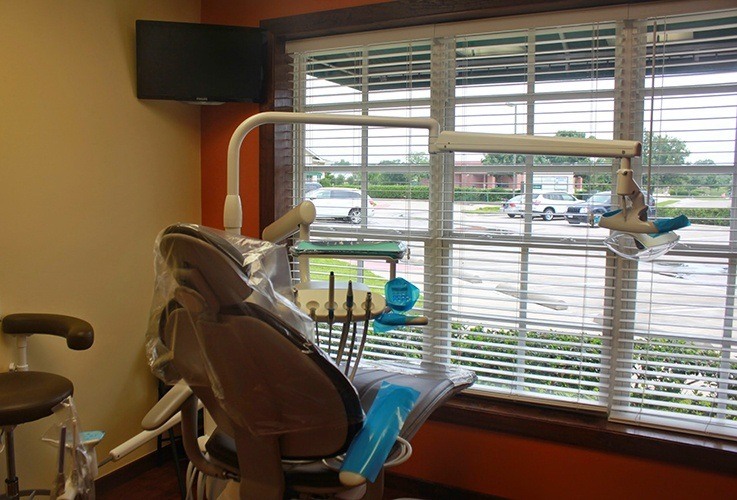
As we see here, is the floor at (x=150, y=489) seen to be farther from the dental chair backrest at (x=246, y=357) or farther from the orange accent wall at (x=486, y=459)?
the dental chair backrest at (x=246, y=357)

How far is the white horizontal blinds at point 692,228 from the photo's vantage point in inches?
79.4

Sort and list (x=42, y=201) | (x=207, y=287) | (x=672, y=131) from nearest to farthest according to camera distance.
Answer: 1. (x=207, y=287)
2. (x=672, y=131)
3. (x=42, y=201)

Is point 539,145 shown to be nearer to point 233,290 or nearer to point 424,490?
point 233,290

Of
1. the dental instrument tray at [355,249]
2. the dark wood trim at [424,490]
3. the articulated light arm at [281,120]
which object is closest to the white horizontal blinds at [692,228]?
the dark wood trim at [424,490]

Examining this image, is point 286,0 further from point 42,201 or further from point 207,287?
point 207,287

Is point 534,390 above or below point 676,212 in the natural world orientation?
below

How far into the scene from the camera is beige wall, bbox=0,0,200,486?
7.00ft

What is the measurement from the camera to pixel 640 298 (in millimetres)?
2170

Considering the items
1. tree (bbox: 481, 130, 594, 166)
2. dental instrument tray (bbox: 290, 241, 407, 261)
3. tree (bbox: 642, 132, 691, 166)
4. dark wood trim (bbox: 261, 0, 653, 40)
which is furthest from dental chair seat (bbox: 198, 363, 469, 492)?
dark wood trim (bbox: 261, 0, 653, 40)

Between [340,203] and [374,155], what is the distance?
28 cm

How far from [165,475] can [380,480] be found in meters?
1.75

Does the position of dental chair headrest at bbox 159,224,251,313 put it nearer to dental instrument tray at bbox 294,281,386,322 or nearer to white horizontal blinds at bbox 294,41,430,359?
dental instrument tray at bbox 294,281,386,322

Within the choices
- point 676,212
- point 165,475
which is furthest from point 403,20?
point 165,475

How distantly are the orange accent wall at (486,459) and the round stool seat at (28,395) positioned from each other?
1.14m
